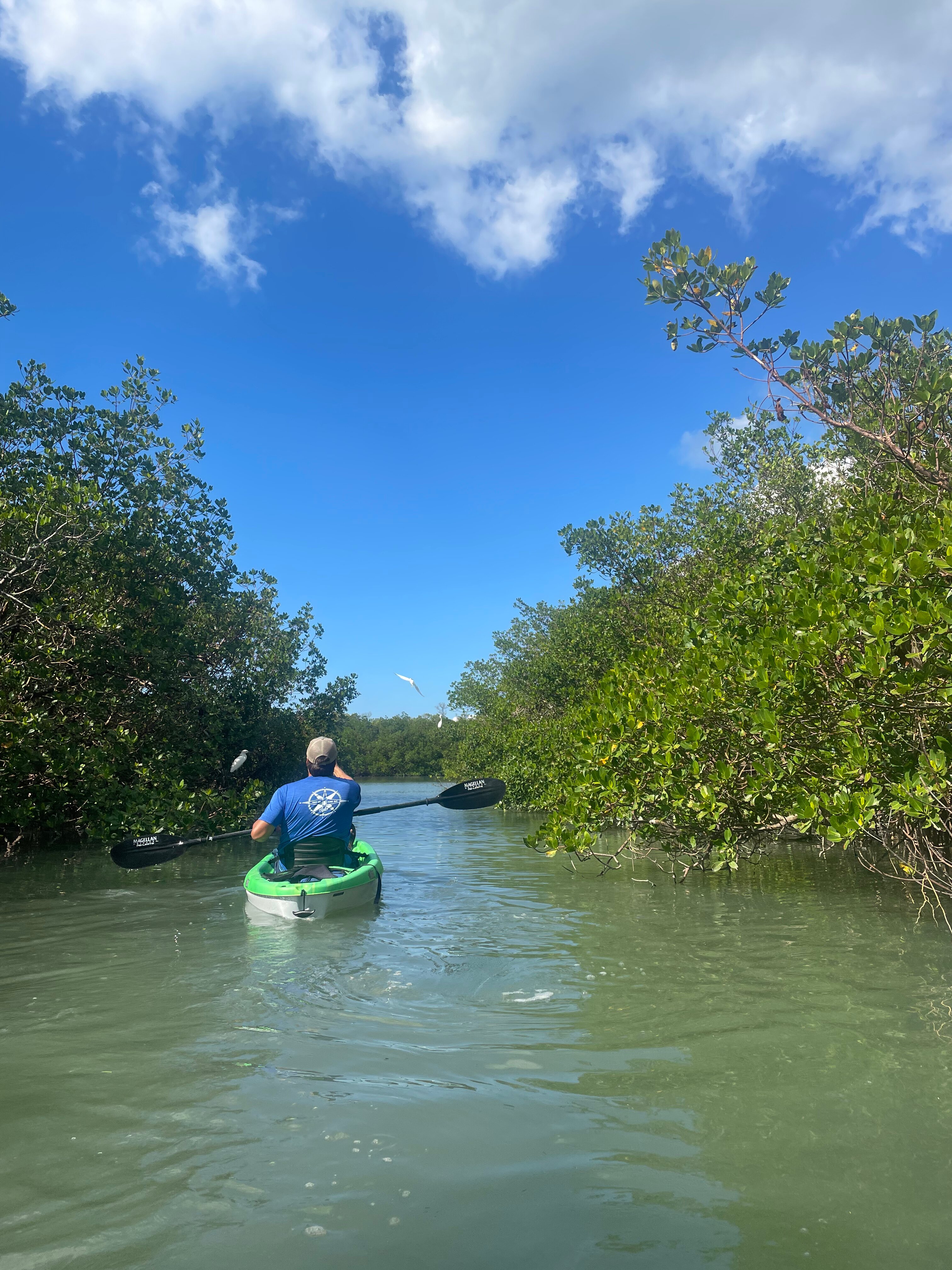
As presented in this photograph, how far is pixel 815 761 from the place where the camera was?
781 cm

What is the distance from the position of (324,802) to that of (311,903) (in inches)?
39.5

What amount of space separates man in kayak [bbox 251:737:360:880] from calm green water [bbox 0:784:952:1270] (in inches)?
32.4

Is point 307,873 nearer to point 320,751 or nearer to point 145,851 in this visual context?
point 320,751

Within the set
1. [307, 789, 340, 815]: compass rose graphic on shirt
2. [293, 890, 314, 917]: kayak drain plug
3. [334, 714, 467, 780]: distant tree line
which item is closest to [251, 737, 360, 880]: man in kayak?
[307, 789, 340, 815]: compass rose graphic on shirt

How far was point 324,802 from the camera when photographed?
8.16 metres

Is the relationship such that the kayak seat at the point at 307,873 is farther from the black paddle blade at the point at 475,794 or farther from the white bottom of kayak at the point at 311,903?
the black paddle blade at the point at 475,794

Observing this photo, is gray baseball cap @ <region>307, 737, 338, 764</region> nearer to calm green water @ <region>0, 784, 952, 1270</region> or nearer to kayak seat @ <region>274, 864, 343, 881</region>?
kayak seat @ <region>274, 864, 343, 881</region>

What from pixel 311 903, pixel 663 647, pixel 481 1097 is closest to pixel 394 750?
pixel 663 647

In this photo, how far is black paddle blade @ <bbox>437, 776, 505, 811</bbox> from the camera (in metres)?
10.4

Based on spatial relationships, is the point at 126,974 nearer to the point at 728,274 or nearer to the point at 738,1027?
the point at 738,1027

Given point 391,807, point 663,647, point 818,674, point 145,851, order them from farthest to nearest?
point 663,647 < point 391,807 < point 145,851 < point 818,674

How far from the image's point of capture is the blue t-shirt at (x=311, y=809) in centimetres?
815

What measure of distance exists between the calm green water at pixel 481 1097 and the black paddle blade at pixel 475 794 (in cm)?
283

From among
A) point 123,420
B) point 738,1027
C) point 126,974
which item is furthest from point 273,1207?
point 123,420
